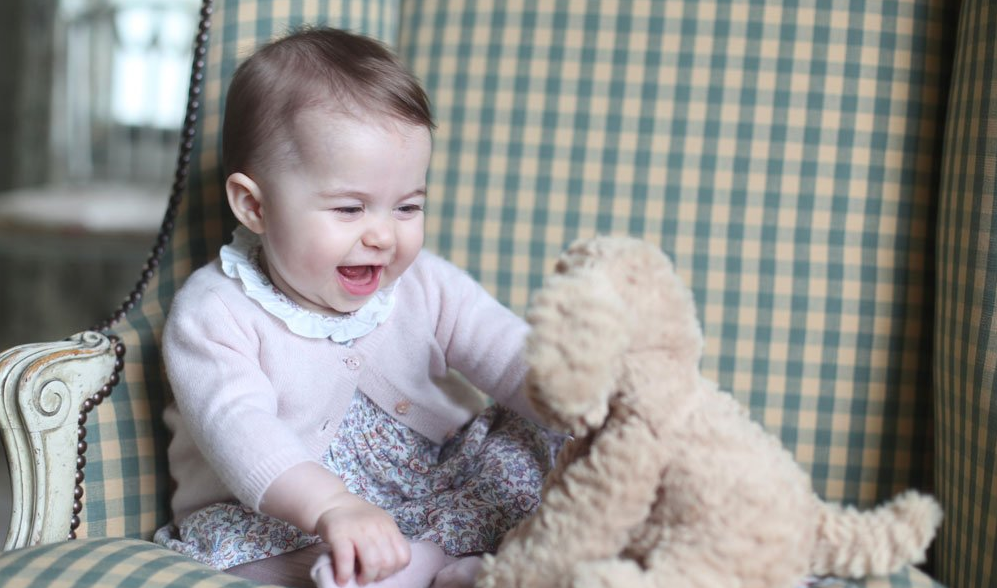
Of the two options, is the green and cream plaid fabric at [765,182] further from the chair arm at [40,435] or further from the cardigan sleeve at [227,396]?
the chair arm at [40,435]

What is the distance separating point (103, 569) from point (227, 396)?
0.60 ft

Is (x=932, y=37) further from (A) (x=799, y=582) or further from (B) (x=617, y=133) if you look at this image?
(A) (x=799, y=582)

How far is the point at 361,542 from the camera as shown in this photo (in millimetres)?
770

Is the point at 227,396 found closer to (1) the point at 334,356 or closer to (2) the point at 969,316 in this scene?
(1) the point at 334,356

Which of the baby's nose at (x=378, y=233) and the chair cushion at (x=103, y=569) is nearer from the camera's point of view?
the chair cushion at (x=103, y=569)

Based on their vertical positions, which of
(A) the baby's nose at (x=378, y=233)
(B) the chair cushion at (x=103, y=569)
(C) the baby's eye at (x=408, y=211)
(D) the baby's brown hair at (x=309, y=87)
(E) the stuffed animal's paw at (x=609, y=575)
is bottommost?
(B) the chair cushion at (x=103, y=569)

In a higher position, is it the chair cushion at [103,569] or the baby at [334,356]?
the baby at [334,356]

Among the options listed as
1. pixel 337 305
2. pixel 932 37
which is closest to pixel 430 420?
pixel 337 305

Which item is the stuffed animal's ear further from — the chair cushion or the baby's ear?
the baby's ear

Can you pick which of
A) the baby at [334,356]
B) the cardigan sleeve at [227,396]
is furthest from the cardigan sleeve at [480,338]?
the cardigan sleeve at [227,396]

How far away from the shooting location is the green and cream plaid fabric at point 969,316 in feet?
3.10

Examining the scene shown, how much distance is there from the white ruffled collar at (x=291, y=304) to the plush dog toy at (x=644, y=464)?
0.38 m

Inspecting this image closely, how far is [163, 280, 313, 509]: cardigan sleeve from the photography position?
2.74 ft

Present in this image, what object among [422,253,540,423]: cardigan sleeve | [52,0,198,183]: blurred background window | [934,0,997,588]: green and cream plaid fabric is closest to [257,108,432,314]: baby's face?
[422,253,540,423]: cardigan sleeve
